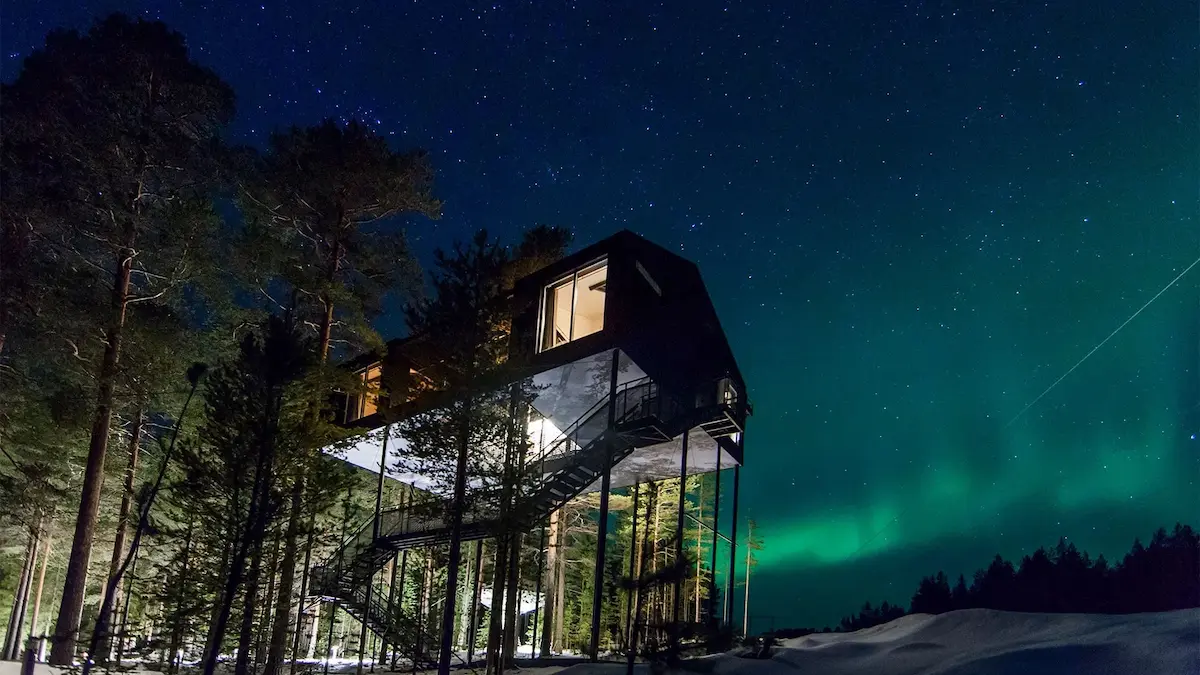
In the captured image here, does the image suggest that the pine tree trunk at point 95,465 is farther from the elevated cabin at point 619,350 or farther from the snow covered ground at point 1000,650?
the elevated cabin at point 619,350

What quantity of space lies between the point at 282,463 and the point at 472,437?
4.31 metres

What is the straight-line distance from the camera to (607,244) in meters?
21.1

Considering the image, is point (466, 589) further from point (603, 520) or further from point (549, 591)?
point (603, 520)

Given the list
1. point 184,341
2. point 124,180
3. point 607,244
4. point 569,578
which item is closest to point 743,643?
point 607,244

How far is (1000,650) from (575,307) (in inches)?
530

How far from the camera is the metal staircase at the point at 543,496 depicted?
19.4m

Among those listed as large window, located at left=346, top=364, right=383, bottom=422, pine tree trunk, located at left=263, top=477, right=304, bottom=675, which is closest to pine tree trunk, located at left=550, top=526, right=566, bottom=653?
large window, located at left=346, top=364, right=383, bottom=422

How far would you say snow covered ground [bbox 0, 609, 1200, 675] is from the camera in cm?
1260

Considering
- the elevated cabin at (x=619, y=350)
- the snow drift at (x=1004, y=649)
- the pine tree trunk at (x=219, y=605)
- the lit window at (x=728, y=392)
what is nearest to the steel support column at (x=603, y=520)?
the elevated cabin at (x=619, y=350)

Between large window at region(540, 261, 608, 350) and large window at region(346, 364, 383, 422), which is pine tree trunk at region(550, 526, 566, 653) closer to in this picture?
large window at region(346, 364, 383, 422)

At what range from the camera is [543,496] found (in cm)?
1927

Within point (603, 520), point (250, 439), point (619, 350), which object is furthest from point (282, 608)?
point (619, 350)

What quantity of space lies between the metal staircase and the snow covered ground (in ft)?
14.9

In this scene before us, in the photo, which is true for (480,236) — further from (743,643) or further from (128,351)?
(743,643)
